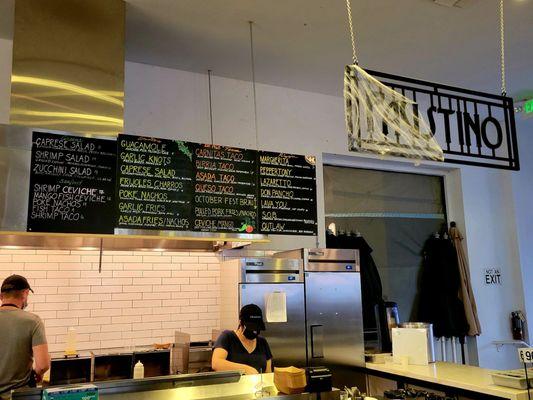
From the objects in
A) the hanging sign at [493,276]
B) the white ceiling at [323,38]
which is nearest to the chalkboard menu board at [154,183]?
the white ceiling at [323,38]

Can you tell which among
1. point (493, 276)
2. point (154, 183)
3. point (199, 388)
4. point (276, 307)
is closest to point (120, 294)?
point (154, 183)

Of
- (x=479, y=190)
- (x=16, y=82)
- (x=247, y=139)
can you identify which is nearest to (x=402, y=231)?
(x=479, y=190)

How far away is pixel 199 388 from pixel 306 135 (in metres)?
3.16

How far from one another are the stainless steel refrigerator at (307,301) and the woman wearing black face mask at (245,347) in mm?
255

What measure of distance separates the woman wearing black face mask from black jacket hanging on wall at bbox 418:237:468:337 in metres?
2.72

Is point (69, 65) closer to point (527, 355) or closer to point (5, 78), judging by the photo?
point (5, 78)

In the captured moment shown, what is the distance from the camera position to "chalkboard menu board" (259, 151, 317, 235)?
14.6 ft

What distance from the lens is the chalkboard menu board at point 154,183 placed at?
3787 mm

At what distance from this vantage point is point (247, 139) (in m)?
5.21

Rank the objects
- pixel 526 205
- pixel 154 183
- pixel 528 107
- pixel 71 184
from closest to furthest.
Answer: pixel 71 184 < pixel 154 183 < pixel 528 107 < pixel 526 205

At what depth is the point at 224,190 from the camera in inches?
166

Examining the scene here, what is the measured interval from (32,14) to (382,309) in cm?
403

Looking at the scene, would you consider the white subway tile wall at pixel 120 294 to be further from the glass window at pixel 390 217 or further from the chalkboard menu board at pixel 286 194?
the glass window at pixel 390 217

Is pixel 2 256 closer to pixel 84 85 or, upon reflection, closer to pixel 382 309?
pixel 84 85
